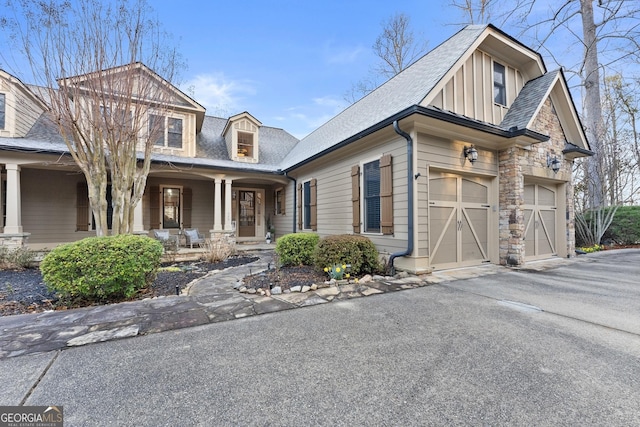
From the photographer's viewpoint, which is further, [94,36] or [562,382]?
[94,36]

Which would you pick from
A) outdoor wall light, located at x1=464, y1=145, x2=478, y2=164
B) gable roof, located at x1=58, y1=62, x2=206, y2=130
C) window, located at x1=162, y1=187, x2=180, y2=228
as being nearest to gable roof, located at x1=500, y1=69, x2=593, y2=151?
outdoor wall light, located at x1=464, y1=145, x2=478, y2=164

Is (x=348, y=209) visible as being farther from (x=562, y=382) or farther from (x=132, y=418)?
(x=132, y=418)

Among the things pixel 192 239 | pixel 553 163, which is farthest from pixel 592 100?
pixel 192 239

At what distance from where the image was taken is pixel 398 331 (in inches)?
106

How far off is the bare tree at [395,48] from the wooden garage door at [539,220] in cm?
998

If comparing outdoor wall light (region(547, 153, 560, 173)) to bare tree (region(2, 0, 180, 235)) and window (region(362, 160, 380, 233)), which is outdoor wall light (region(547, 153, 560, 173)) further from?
bare tree (region(2, 0, 180, 235))

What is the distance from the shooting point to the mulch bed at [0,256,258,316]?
3551 millimetres

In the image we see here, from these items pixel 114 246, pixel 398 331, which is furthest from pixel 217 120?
pixel 398 331

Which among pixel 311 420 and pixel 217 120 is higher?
pixel 217 120

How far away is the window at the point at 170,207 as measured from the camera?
10.2m

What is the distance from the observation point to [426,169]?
5.26 metres

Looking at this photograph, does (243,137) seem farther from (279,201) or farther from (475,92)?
(475,92)

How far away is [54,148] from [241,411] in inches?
371

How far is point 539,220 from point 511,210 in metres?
1.83
